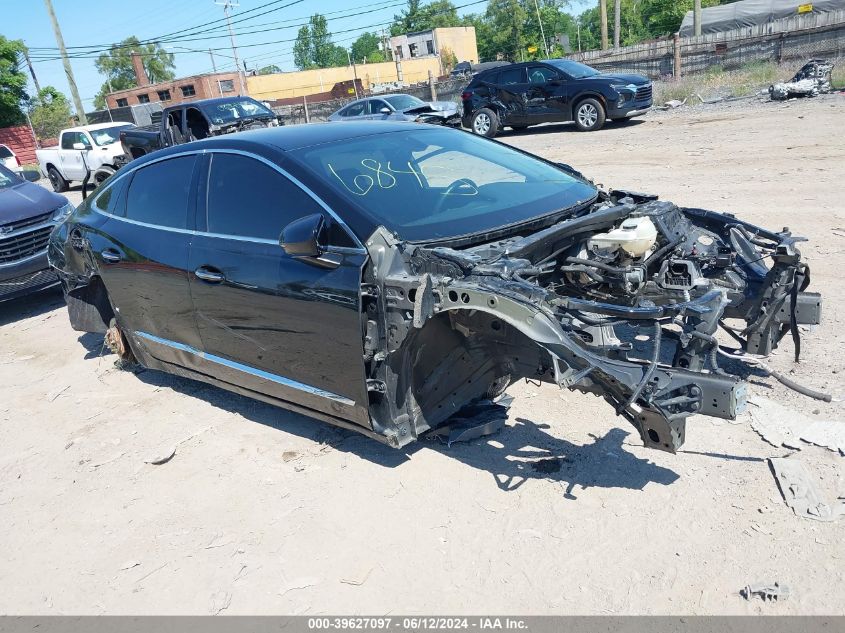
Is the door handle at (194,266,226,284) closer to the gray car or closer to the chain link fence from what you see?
the gray car

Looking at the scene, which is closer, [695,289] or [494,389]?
A: [695,289]

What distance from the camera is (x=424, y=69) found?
67.9 m

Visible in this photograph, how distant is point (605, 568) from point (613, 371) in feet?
2.65

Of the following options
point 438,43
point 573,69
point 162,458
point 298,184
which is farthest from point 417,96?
point 438,43

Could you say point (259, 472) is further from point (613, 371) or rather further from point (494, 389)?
point (613, 371)

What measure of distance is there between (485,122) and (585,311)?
54.8ft

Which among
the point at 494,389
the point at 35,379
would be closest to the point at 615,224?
the point at 494,389

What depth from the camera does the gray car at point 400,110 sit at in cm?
1809

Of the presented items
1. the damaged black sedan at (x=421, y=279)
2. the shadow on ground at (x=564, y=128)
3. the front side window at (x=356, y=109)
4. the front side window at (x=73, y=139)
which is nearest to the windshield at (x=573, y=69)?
the shadow on ground at (x=564, y=128)

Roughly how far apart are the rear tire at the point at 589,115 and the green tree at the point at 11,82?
3748 centimetres

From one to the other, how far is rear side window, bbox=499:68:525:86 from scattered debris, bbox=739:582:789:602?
16.9 m

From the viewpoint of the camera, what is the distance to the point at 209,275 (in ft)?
13.6

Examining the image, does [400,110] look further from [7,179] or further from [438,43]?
[438,43]

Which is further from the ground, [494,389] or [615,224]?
[615,224]
